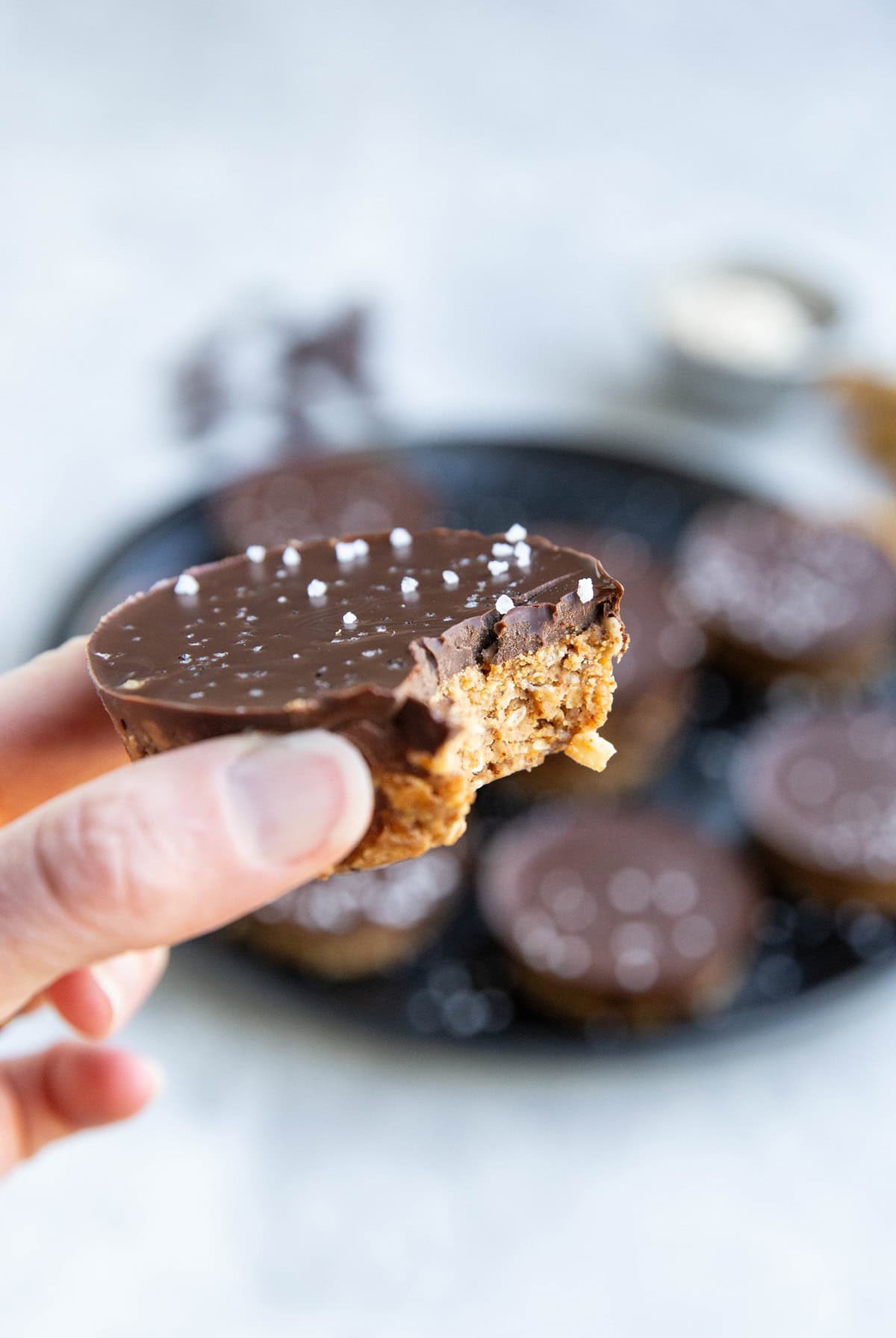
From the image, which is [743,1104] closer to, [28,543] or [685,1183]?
[685,1183]

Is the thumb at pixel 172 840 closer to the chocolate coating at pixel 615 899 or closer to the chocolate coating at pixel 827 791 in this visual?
the chocolate coating at pixel 615 899

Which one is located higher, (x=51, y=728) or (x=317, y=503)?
(x=51, y=728)

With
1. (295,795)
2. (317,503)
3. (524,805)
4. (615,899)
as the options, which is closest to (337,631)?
(295,795)

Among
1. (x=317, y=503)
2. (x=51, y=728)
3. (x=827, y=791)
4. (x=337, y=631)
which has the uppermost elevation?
(x=337, y=631)

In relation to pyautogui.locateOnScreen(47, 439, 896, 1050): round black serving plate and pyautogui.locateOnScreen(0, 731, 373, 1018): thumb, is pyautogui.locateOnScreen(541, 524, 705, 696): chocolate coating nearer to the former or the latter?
pyautogui.locateOnScreen(47, 439, 896, 1050): round black serving plate

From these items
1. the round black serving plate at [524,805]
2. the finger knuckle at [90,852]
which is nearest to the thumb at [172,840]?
the finger knuckle at [90,852]

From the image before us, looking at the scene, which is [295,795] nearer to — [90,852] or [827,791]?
[90,852]

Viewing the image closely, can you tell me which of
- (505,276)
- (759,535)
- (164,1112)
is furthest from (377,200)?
(164,1112)
